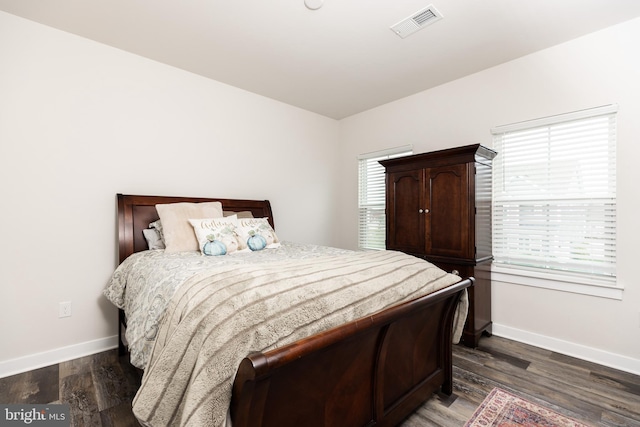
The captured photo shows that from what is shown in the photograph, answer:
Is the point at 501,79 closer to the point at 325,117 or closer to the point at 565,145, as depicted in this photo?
the point at 565,145

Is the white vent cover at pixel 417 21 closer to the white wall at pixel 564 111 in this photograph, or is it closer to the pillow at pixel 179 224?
the white wall at pixel 564 111

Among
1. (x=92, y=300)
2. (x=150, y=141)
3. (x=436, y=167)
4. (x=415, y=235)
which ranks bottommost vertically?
(x=92, y=300)

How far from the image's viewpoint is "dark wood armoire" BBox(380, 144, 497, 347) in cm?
271

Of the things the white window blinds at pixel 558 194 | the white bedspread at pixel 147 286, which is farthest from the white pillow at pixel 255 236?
the white window blinds at pixel 558 194

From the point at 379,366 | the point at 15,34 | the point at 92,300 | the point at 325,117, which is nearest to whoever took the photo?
the point at 379,366

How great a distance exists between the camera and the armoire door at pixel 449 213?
2738 millimetres

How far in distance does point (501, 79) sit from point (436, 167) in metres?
1.07

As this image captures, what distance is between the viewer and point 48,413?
5.57 feet

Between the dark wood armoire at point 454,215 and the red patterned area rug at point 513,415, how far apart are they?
2.59 feet

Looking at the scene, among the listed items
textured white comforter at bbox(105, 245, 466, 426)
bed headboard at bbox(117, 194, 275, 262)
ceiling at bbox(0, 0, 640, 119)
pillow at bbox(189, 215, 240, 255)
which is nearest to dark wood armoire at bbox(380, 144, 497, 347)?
ceiling at bbox(0, 0, 640, 119)

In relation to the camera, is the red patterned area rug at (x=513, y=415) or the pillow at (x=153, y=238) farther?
the pillow at (x=153, y=238)

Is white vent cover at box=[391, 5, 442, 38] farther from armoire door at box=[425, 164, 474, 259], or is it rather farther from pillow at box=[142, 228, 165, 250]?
pillow at box=[142, 228, 165, 250]

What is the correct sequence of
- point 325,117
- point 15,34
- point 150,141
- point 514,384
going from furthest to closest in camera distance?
point 325,117, point 150,141, point 15,34, point 514,384

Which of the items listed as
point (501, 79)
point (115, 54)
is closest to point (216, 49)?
point (115, 54)
